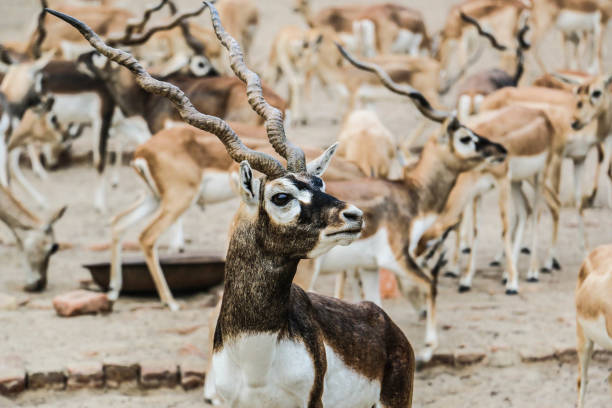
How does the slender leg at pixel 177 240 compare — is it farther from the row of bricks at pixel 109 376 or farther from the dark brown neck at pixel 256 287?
the dark brown neck at pixel 256 287

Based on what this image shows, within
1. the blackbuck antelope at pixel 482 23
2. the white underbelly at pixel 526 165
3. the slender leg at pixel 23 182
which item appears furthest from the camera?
the blackbuck antelope at pixel 482 23

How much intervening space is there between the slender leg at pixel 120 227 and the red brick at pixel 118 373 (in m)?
1.46

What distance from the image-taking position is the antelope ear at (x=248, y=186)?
3.09 meters

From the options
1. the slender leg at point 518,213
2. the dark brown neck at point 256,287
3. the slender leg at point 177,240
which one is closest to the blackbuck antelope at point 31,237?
the slender leg at point 177,240

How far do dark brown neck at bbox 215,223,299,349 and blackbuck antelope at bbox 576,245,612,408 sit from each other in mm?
1780

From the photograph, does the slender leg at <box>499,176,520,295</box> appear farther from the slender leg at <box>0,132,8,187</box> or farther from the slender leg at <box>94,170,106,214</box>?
the slender leg at <box>0,132,8,187</box>

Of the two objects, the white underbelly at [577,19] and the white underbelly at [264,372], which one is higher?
the white underbelly at [577,19]

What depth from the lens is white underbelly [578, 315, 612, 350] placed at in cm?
430

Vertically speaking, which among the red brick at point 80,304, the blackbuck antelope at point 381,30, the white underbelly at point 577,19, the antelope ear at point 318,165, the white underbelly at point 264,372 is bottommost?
the red brick at point 80,304

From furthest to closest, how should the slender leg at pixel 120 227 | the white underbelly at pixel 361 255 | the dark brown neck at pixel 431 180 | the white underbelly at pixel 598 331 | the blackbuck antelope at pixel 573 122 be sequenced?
the blackbuck antelope at pixel 573 122, the slender leg at pixel 120 227, the dark brown neck at pixel 431 180, the white underbelly at pixel 361 255, the white underbelly at pixel 598 331

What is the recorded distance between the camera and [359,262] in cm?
550

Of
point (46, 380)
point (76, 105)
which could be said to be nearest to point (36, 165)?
point (76, 105)

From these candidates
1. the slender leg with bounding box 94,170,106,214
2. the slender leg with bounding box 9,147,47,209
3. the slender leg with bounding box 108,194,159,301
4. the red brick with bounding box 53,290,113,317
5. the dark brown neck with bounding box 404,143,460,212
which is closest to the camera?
the dark brown neck with bounding box 404,143,460,212

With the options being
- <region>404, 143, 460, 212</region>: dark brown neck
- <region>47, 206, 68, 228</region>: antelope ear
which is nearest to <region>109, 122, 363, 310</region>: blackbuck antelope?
<region>47, 206, 68, 228</region>: antelope ear
